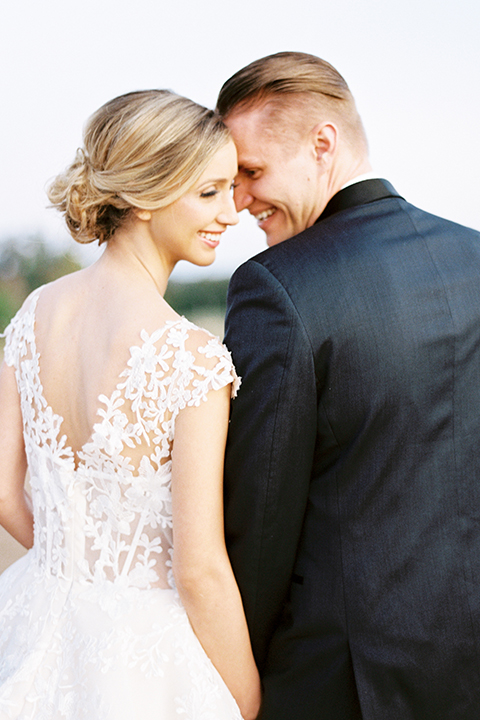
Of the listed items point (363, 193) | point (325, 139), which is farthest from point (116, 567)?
point (325, 139)

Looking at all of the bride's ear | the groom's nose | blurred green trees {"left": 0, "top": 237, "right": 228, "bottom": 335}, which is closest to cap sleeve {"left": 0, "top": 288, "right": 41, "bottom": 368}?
the bride's ear

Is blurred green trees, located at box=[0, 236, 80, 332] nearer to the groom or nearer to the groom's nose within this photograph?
the groom's nose

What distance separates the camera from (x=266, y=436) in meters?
1.55

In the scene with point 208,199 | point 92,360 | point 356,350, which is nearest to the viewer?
point 356,350

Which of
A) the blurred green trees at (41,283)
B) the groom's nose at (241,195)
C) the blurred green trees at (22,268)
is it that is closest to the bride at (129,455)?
the groom's nose at (241,195)

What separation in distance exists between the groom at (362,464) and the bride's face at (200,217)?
0.92ft

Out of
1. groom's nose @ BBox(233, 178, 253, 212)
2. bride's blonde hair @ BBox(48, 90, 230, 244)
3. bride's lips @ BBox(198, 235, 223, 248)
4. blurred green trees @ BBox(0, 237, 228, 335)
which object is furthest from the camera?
blurred green trees @ BBox(0, 237, 228, 335)

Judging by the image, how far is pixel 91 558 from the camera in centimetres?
174

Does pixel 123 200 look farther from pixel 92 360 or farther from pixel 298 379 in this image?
pixel 298 379

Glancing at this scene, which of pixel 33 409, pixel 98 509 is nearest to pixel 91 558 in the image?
pixel 98 509

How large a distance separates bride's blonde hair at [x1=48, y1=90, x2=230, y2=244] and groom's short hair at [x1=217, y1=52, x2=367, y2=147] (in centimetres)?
27

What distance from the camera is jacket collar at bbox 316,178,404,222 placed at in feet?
5.79

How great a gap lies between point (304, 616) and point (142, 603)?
41 cm

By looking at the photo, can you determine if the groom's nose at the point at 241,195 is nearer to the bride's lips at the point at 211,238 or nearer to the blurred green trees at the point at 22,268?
the bride's lips at the point at 211,238
